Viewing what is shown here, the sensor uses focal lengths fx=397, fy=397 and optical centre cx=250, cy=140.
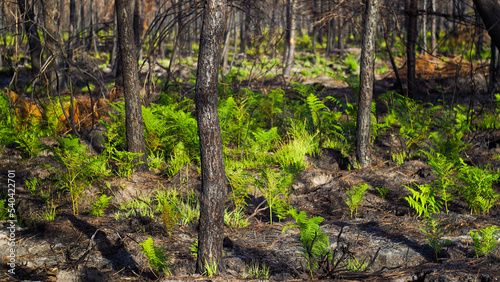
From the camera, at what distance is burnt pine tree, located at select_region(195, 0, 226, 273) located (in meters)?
2.82

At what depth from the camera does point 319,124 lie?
693 cm

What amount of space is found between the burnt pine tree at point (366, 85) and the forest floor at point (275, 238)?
35 centimetres

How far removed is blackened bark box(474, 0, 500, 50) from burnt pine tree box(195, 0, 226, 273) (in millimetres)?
3067

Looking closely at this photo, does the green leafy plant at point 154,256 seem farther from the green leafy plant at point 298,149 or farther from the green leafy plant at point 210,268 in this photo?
the green leafy plant at point 298,149

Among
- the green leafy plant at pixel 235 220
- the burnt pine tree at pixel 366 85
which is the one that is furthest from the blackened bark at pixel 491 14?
the green leafy plant at pixel 235 220

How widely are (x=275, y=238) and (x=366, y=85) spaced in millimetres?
3095

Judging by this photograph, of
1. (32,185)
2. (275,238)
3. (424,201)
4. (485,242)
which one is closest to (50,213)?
(32,185)

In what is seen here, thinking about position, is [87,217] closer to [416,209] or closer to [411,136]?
[416,209]

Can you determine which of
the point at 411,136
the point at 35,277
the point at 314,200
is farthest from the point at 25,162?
the point at 411,136

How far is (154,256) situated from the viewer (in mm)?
3041

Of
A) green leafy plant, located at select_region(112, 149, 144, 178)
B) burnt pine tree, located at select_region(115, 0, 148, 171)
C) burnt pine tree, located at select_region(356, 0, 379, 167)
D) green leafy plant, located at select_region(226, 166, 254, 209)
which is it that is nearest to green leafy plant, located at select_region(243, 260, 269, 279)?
green leafy plant, located at select_region(226, 166, 254, 209)

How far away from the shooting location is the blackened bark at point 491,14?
13.8 ft

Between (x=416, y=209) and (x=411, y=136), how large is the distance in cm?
270

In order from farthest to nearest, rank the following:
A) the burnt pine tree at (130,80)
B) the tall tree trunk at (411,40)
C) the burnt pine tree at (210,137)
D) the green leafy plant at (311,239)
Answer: the tall tree trunk at (411,40)
the burnt pine tree at (130,80)
the green leafy plant at (311,239)
the burnt pine tree at (210,137)
